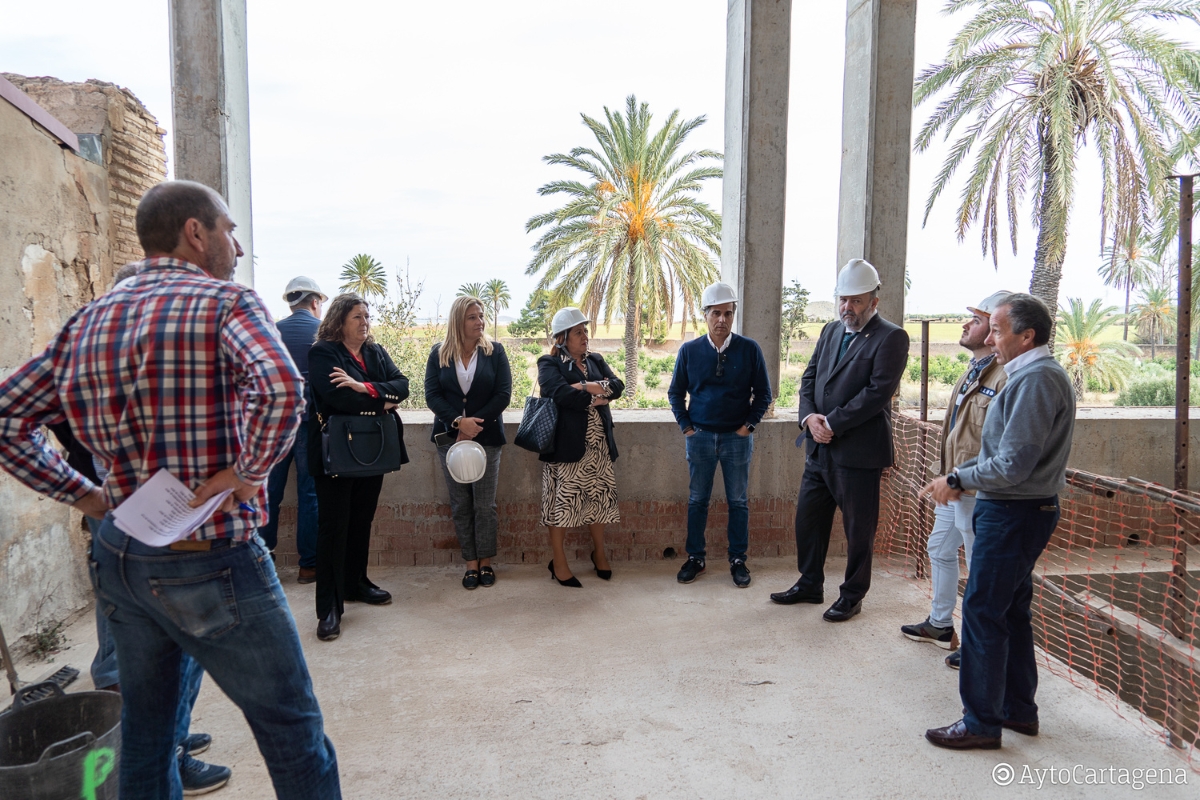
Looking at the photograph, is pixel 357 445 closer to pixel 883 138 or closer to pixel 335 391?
pixel 335 391

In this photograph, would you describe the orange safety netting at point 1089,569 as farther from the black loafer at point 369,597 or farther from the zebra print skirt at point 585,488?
the black loafer at point 369,597

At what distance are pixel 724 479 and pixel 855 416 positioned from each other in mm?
1272

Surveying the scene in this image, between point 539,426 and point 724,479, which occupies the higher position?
point 539,426

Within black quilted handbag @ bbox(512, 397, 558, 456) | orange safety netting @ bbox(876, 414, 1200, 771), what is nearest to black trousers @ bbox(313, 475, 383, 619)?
black quilted handbag @ bbox(512, 397, 558, 456)

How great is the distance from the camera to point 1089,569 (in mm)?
5688

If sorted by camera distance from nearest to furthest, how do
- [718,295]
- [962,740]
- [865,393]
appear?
[962,740]
[865,393]
[718,295]

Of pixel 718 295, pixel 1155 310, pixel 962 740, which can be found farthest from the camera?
pixel 1155 310

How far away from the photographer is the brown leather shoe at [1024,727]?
318 cm

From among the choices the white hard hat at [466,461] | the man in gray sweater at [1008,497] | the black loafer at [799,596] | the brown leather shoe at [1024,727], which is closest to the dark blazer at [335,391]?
the white hard hat at [466,461]

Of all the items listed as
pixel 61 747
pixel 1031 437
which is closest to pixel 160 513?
pixel 61 747

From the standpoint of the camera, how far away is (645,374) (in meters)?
26.2

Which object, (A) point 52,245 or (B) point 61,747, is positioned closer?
(B) point 61,747

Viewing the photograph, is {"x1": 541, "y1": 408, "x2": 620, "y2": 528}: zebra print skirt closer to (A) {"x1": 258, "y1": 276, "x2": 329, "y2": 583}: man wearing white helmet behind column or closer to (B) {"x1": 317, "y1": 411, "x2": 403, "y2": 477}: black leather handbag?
(B) {"x1": 317, "y1": 411, "x2": 403, "y2": 477}: black leather handbag

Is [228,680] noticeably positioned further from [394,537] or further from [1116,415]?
[1116,415]
